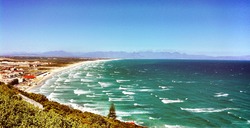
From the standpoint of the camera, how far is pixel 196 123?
49812mm

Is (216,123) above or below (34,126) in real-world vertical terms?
below

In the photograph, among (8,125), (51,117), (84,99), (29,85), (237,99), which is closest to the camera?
(8,125)

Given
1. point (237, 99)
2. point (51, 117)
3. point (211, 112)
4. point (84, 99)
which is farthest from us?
point (237, 99)

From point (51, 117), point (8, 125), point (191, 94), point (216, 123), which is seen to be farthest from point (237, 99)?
point (8, 125)

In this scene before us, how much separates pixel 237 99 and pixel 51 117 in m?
62.2

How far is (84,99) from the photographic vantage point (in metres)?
68.8

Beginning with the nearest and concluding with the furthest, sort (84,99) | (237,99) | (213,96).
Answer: (84,99) → (237,99) → (213,96)

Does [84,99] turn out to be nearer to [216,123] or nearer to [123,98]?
[123,98]

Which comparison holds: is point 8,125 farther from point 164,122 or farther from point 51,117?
point 164,122

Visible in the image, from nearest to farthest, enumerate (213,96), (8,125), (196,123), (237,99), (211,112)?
1. (8,125)
2. (196,123)
3. (211,112)
4. (237,99)
5. (213,96)

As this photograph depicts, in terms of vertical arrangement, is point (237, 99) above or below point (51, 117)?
below

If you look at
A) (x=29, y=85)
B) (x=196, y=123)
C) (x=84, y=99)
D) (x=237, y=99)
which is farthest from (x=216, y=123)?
(x=29, y=85)

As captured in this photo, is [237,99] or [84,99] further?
[237,99]

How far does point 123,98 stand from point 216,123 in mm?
27844
